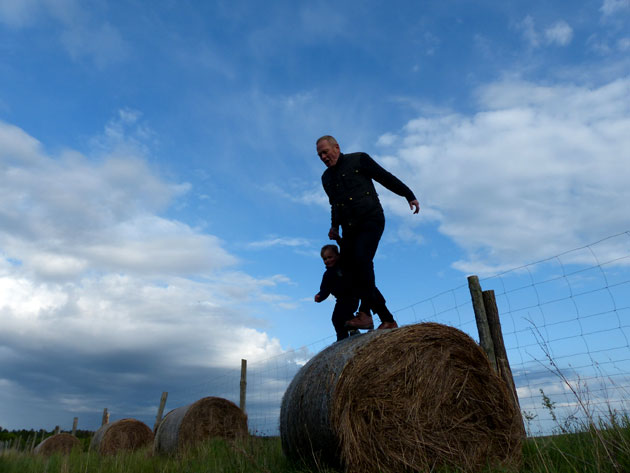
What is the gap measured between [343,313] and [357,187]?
1.30m

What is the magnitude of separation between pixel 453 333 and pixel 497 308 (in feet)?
5.67

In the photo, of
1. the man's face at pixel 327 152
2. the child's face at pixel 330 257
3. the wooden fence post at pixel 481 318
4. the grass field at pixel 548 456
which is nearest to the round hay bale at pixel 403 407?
the grass field at pixel 548 456

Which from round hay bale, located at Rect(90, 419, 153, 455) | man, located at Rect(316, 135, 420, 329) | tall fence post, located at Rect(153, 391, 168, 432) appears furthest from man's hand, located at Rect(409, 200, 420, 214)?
tall fence post, located at Rect(153, 391, 168, 432)

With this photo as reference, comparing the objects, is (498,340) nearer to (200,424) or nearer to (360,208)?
(360,208)

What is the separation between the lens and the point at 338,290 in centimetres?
537

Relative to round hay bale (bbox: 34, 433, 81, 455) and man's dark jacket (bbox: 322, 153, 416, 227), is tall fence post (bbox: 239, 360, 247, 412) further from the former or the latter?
round hay bale (bbox: 34, 433, 81, 455)

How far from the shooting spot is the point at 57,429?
96.9 ft

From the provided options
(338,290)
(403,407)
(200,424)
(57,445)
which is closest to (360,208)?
(338,290)

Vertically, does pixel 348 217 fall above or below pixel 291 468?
above

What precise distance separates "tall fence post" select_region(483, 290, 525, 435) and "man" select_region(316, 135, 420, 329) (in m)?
1.57

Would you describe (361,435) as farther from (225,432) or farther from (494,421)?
(225,432)

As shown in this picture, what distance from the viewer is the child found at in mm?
5137

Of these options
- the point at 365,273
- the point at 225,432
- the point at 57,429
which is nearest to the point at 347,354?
the point at 365,273

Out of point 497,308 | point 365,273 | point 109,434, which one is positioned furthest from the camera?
point 109,434
